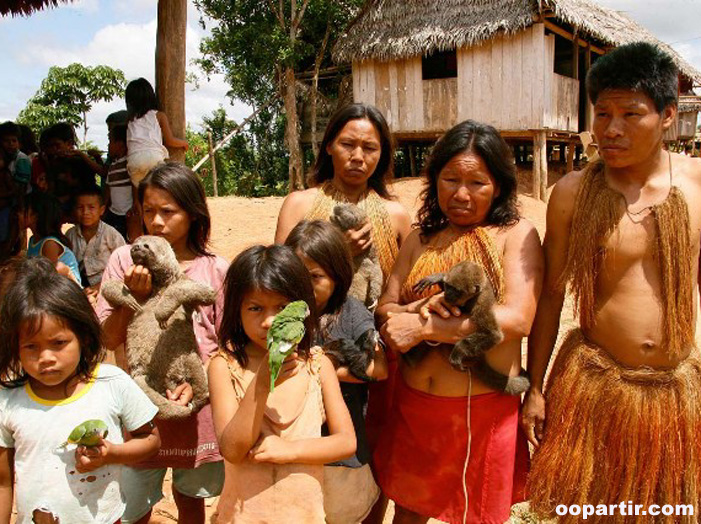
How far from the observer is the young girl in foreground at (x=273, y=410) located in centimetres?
187

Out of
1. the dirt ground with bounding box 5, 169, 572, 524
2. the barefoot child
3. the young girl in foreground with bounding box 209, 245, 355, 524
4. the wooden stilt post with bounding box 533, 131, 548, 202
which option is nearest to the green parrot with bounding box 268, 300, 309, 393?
the young girl in foreground with bounding box 209, 245, 355, 524

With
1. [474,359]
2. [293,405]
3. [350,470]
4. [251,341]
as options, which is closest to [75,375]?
[251,341]

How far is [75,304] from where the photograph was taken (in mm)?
1920

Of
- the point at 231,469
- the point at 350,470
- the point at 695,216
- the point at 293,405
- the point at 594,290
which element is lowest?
the point at 350,470

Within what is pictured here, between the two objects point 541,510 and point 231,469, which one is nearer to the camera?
point 231,469

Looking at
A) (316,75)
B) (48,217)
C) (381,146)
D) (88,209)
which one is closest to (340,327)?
(381,146)

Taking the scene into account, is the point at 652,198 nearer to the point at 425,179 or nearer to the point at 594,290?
the point at 594,290

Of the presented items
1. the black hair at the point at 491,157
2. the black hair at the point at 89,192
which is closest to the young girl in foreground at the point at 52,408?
the black hair at the point at 491,157

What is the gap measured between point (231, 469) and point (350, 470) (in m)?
0.54

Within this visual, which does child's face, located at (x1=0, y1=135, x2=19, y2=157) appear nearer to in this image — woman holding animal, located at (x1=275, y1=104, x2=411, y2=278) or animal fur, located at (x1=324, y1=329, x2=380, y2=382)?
woman holding animal, located at (x1=275, y1=104, x2=411, y2=278)

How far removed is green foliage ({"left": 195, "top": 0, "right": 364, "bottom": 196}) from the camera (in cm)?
1484

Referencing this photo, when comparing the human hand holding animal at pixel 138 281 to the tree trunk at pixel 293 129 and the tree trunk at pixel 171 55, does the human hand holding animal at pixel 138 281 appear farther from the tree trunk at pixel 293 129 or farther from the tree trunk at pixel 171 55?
the tree trunk at pixel 293 129

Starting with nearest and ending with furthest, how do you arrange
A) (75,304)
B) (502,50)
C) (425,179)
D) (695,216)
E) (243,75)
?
(75,304) → (695,216) → (425,179) → (502,50) → (243,75)

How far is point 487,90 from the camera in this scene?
42.4ft
